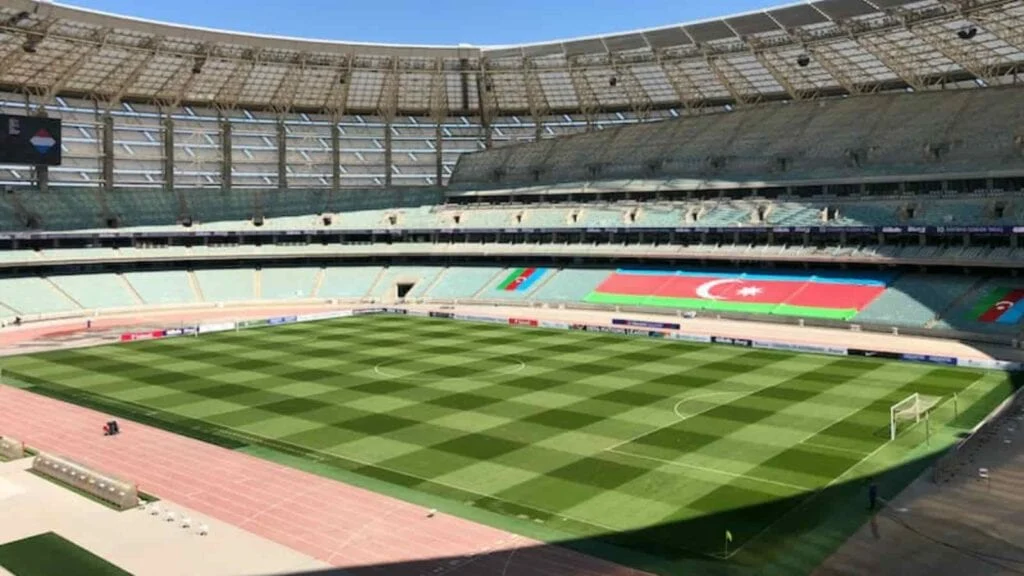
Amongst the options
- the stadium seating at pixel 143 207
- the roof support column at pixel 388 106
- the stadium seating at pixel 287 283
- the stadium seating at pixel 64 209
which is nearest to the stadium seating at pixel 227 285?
the stadium seating at pixel 287 283

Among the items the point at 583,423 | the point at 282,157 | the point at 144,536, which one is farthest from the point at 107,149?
the point at 144,536

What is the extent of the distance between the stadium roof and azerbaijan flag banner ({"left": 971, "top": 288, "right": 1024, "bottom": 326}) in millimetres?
16826

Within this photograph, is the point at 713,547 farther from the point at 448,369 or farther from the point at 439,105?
the point at 439,105

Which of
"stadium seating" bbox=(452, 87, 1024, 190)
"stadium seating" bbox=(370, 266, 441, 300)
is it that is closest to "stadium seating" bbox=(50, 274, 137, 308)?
"stadium seating" bbox=(370, 266, 441, 300)

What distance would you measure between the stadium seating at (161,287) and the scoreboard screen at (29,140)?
12742mm

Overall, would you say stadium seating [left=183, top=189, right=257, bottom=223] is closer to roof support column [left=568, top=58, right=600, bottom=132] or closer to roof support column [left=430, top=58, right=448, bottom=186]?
roof support column [left=430, top=58, right=448, bottom=186]

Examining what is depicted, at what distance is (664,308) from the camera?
59406 millimetres

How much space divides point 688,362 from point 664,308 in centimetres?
2135

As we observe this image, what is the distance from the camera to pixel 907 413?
26.8 meters

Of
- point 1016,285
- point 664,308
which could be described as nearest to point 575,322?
point 664,308

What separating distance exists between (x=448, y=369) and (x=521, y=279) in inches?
1371

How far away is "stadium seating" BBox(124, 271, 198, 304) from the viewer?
219 ft

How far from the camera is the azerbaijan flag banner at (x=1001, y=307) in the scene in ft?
149

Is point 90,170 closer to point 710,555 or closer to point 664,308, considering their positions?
point 664,308
